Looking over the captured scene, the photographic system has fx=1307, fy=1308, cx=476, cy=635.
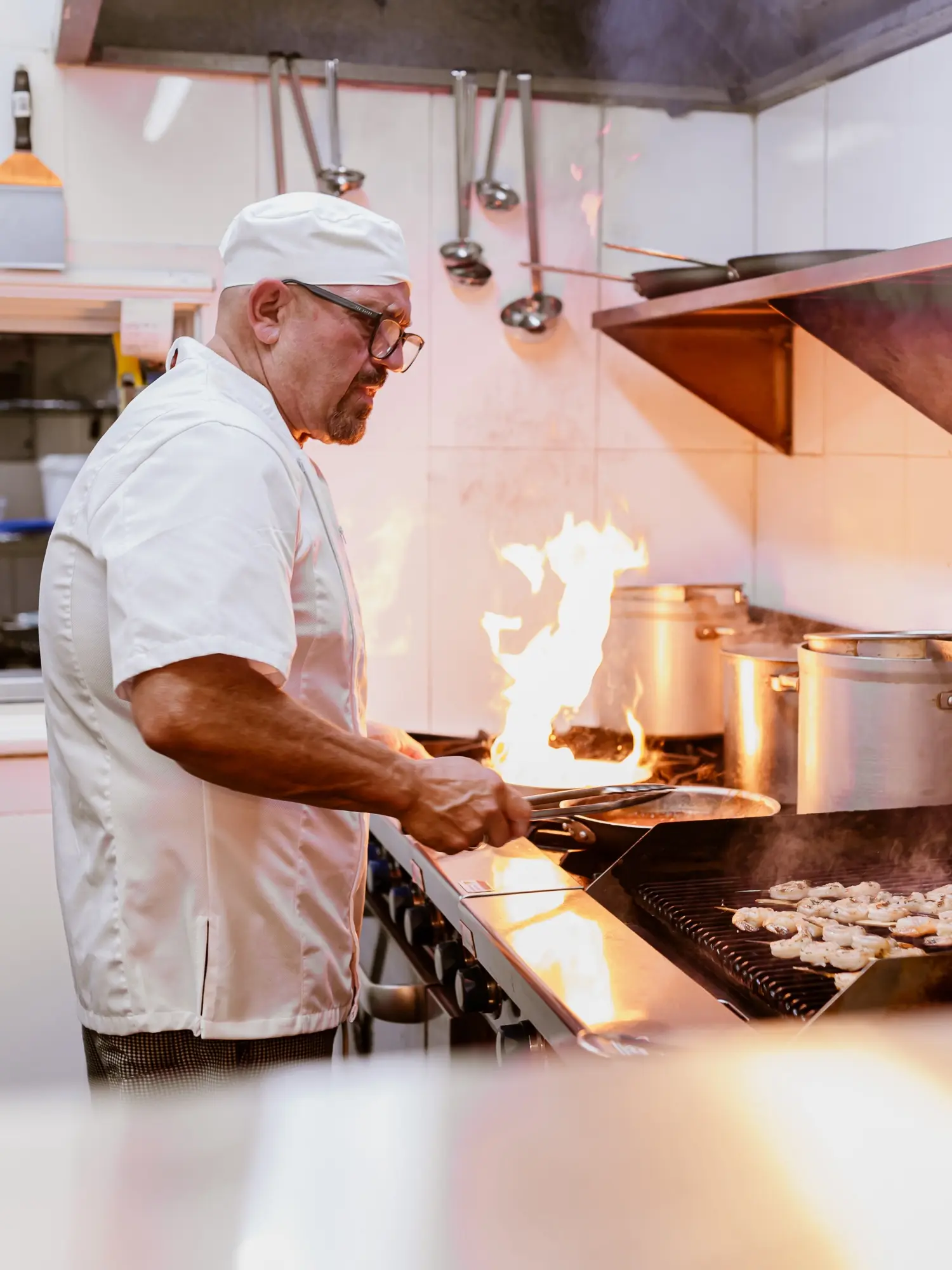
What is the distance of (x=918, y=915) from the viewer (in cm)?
133

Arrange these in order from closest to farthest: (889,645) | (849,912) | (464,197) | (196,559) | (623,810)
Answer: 1. (196,559)
2. (849,912)
3. (889,645)
4. (623,810)
5. (464,197)

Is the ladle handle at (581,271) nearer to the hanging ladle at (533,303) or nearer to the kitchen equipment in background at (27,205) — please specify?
the hanging ladle at (533,303)

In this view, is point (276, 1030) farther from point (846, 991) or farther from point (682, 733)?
point (682, 733)

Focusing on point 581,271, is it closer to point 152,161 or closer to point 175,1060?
point 152,161

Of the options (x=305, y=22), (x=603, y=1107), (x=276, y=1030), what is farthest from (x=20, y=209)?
(x=603, y=1107)

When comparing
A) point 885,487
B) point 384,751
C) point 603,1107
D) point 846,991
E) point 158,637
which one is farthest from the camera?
point 885,487

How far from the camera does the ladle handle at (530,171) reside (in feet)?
7.73

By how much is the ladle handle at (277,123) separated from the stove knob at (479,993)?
1437 millimetres

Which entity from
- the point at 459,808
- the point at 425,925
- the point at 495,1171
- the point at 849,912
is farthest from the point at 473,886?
the point at 495,1171

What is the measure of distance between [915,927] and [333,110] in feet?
5.67

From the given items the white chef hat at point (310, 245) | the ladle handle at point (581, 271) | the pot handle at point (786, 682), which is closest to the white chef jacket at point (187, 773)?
the white chef hat at point (310, 245)

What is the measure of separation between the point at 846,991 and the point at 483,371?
1.75 meters

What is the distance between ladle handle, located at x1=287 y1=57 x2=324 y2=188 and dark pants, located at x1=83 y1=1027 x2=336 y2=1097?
1.61 meters

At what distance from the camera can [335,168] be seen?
2.32 metres
